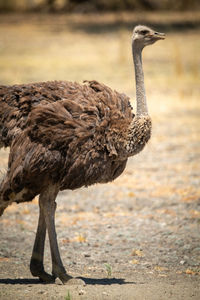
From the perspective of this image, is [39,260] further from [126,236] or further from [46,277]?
[126,236]

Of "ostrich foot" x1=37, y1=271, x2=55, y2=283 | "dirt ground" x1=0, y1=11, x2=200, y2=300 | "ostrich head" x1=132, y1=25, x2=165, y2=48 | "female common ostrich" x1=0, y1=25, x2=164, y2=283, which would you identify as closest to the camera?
"dirt ground" x1=0, y1=11, x2=200, y2=300

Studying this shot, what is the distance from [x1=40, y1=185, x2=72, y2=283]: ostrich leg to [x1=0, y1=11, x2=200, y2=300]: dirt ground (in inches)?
6.1

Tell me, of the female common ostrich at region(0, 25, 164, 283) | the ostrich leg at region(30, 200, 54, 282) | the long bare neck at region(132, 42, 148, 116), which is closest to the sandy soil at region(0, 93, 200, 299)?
the ostrich leg at region(30, 200, 54, 282)

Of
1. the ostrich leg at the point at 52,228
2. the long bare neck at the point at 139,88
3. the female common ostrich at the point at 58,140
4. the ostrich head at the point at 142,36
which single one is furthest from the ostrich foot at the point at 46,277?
the ostrich head at the point at 142,36

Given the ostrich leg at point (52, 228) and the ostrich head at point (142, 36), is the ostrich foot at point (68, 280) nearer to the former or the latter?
the ostrich leg at point (52, 228)

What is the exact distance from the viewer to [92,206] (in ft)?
28.3

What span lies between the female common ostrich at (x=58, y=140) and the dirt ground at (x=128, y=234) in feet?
1.66

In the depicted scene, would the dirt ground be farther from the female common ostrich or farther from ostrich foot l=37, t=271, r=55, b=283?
the female common ostrich

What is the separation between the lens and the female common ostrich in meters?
5.71

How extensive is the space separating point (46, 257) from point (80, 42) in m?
17.8

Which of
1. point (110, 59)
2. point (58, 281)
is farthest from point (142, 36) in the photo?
point (110, 59)

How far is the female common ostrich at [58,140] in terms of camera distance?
5.71 m

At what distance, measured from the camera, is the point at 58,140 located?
Result: 5.72 m

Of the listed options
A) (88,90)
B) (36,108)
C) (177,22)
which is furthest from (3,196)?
(177,22)
